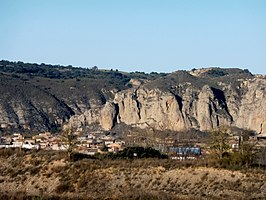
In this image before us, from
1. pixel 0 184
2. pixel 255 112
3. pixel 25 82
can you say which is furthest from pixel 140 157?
pixel 25 82

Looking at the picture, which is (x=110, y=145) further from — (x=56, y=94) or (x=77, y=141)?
(x=56, y=94)

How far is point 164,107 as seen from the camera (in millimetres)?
119250

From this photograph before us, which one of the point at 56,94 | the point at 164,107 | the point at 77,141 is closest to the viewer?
the point at 77,141

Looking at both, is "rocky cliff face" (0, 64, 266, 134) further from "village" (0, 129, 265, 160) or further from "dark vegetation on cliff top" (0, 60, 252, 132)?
"village" (0, 129, 265, 160)

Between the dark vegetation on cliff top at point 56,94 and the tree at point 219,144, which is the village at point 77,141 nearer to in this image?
the dark vegetation on cliff top at point 56,94

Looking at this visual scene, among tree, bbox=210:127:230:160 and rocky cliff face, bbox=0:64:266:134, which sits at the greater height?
rocky cliff face, bbox=0:64:266:134

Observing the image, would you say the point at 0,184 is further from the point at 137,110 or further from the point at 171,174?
the point at 137,110

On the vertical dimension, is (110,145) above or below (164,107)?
below

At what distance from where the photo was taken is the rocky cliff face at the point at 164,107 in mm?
115938

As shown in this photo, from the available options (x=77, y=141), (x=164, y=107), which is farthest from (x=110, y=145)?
(x=164, y=107)

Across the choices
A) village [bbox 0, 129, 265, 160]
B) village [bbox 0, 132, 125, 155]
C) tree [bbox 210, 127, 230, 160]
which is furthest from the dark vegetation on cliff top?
tree [bbox 210, 127, 230, 160]

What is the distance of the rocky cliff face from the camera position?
115938 millimetres

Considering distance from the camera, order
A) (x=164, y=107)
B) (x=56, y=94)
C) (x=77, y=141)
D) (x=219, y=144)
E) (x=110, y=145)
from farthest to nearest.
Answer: (x=56, y=94) → (x=164, y=107) → (x=110, y=145) → (x=77, y=141) → (x=219, y=144)

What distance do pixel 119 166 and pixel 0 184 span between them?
29.0ft
